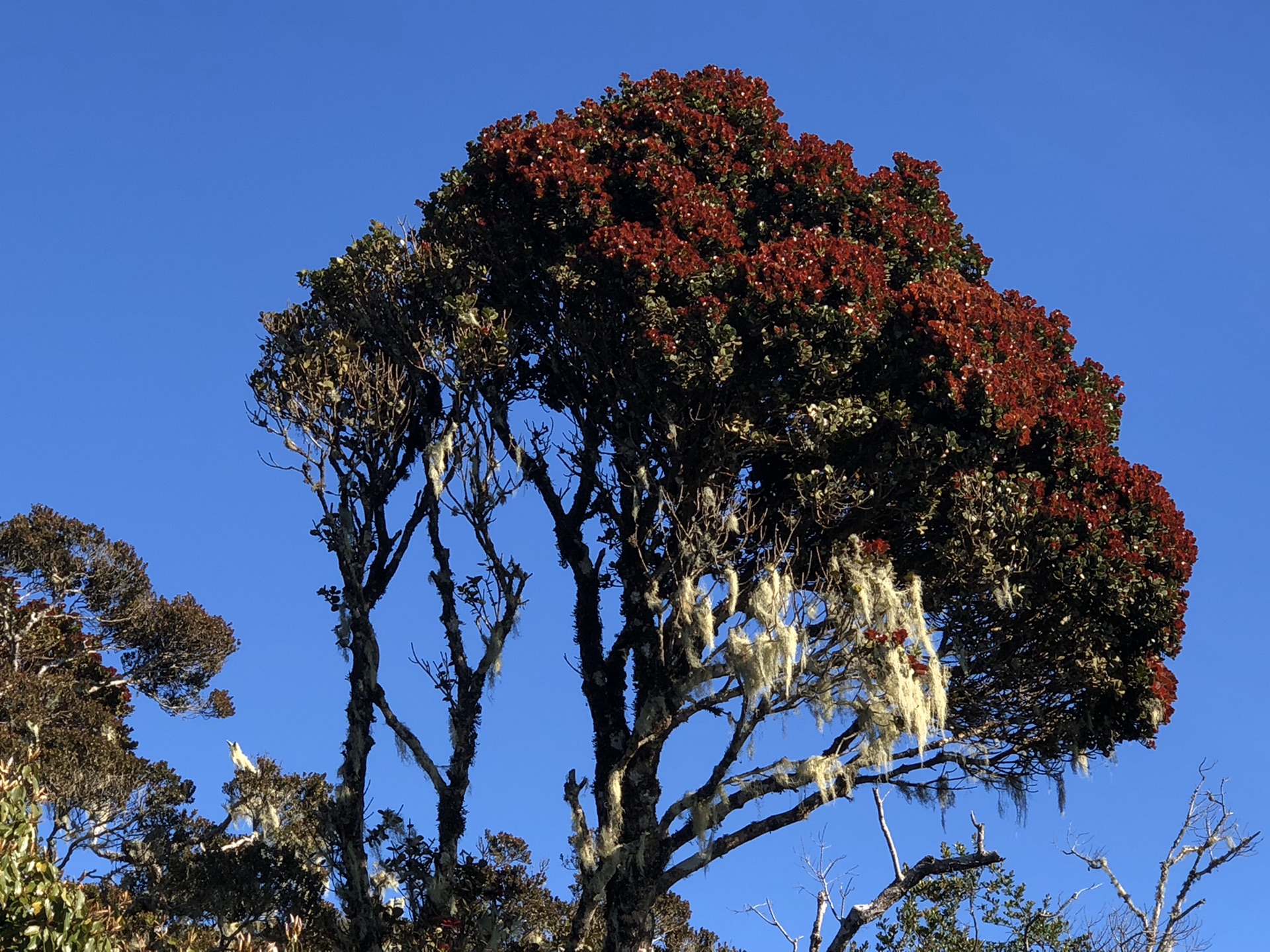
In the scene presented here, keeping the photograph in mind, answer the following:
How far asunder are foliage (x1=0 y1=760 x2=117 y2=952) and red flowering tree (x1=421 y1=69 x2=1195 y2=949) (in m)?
7.17

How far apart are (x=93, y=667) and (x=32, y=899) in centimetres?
2325

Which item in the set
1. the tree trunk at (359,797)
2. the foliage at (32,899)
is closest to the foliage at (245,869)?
the tree trunk at (359,797)

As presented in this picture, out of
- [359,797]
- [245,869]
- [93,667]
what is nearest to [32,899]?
[359,797]

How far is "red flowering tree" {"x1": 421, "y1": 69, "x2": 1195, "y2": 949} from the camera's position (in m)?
16.8

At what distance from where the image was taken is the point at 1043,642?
57.9 feet

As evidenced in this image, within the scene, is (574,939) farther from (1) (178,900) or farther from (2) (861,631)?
(1) (178,900)

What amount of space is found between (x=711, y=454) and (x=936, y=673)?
3.71 m

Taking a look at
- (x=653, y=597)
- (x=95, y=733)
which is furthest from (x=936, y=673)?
(x=95, y=733)

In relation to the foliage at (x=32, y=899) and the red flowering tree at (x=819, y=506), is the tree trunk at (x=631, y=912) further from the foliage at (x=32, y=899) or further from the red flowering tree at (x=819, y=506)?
the foliage at (x=32, y=899)

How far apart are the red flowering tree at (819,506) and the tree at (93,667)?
Result: 998 cm

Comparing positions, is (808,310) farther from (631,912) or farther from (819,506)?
(631,912)

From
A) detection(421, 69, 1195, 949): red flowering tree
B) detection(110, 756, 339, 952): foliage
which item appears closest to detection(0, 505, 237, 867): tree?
detection(110, 756, 339, 952): foliage

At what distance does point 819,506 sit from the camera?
17.2 meters

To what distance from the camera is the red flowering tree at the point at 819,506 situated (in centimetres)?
1683
